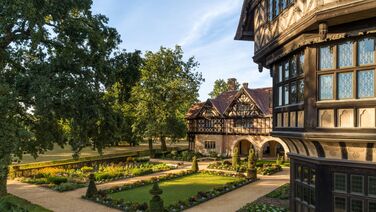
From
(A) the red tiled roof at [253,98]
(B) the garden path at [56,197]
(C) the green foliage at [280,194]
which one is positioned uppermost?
(A) the red tiled roof at [253,98]

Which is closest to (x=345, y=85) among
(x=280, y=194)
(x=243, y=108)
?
(x=280, y=194)

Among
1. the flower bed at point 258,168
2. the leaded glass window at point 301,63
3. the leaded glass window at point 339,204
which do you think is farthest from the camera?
the flower bed at point 258,168

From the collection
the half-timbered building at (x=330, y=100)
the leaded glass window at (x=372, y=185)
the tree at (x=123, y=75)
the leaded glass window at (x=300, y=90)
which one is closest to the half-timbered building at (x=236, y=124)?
the tree at (x=123, y=75)

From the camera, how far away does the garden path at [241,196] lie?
18.6 metres

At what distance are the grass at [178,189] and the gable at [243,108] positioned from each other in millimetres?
14660

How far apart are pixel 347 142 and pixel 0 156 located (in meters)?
13.1

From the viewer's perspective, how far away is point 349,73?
8688 millimetres

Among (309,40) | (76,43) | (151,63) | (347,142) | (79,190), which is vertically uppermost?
(151,63)

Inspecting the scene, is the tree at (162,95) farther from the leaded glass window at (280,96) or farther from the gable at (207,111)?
the leaded glass window at (280,96)

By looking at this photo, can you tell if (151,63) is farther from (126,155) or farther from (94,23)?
(94,23)

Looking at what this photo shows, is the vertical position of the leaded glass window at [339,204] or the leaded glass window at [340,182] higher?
the leaded glass window at [340,182]

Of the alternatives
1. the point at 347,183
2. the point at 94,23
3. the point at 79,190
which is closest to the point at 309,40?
the point at 347,183

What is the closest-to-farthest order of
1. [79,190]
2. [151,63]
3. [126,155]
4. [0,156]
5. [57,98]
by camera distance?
[0,156] → [57,98] → [79,190] → [126,155] → [151,63]

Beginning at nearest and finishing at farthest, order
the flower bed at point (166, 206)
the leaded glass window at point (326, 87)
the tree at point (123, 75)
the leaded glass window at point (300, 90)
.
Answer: the leaded glass window at point (326, 87), the leaded glass window at point (300, 90), the tree at point (123, 75), the flower bed at point (166, 206)
